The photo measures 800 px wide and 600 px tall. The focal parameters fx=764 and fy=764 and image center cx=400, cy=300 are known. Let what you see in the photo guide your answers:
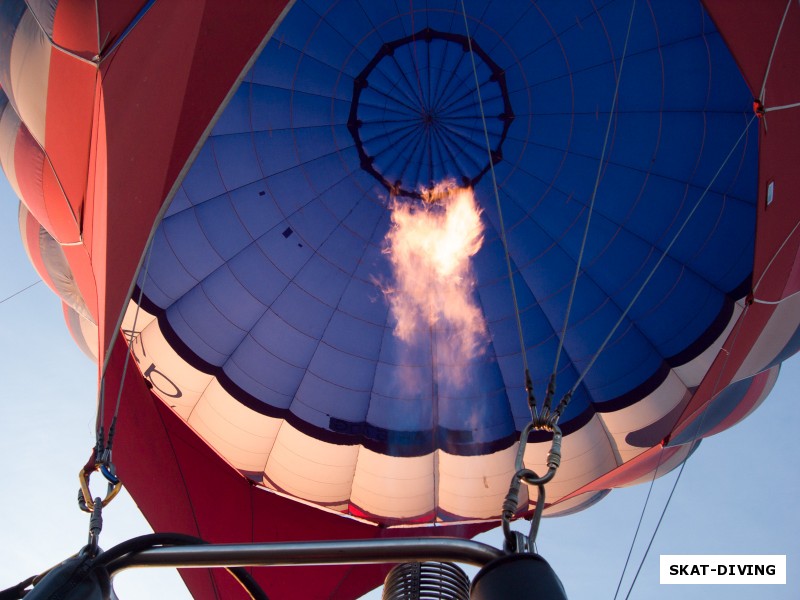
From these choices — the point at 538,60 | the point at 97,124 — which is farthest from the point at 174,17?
the point at 538,60

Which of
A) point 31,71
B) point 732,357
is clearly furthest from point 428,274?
point 31,71

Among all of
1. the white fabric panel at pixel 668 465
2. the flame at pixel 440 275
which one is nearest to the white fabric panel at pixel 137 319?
the flame at pixel 440 275

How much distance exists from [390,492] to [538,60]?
3635 mm

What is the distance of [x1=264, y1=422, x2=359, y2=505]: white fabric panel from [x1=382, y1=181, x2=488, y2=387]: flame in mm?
1098

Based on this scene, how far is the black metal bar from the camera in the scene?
110 cm

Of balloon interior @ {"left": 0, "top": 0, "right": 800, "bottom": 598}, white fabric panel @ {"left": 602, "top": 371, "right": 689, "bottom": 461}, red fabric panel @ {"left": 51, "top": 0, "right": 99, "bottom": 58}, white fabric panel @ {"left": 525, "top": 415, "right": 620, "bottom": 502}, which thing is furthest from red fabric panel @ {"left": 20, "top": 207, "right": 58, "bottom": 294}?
white fabric panel @ {"left": 602, "top": 371, "right": 689, "bottom": 461}

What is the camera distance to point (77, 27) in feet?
13.0

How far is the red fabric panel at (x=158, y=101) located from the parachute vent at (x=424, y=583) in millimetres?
2341

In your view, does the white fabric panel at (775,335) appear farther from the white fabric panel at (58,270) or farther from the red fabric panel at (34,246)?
the red fabric panel at (34,246)

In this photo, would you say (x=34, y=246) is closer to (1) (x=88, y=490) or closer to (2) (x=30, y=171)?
(2) (x=30, y=171)

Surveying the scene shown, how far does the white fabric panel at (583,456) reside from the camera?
6121 mm

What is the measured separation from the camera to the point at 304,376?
20.7 feet

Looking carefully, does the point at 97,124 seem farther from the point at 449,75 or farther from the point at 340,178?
the point at 449,75

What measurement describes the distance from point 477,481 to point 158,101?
3.94 metres
